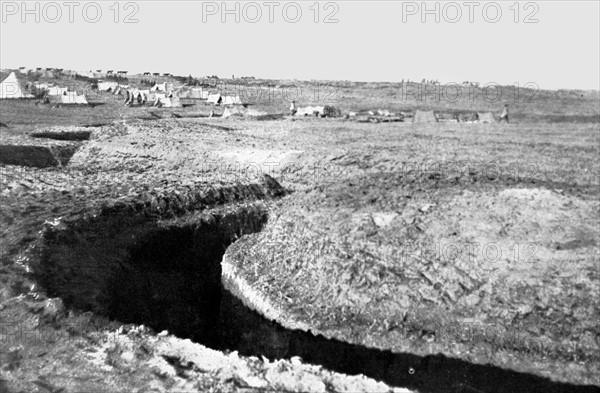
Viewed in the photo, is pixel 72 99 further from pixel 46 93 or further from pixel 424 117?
pixel 424 117

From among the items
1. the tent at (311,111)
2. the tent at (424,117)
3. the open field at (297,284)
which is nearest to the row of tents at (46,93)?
the tent at (311,111)

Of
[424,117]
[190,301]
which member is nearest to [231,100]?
[424,117]

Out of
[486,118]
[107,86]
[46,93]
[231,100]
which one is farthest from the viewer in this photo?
[107,86]

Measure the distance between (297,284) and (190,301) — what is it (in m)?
1.68

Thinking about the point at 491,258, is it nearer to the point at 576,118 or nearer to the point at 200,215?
the point at 200,215

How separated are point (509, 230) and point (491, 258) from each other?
93 cm

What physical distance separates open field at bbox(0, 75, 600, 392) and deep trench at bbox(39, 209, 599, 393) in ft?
0.08

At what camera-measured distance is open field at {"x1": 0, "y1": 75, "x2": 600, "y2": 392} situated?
4855mm

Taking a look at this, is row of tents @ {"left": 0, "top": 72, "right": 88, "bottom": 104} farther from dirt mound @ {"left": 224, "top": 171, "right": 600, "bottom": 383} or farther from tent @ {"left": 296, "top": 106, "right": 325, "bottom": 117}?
dirt mound @ {"left": 224, "top": 171, "right": 600, "bottom": 383}

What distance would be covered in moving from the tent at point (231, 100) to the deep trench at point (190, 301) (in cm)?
3847

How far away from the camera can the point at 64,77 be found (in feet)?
220

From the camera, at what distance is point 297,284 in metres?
8.53

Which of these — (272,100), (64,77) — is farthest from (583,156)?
(64,77)

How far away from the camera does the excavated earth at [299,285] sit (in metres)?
4.84
